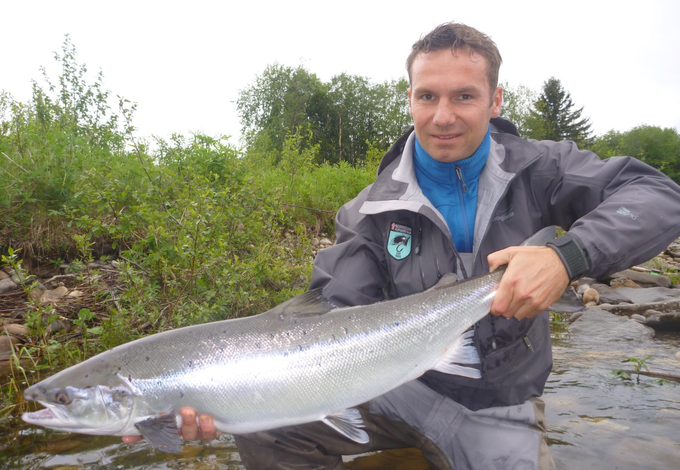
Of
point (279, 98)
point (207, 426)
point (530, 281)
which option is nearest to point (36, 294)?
point (207, 426)

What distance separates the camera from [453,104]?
3.27 meters

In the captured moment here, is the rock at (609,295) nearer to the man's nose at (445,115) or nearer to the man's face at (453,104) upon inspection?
the man's face at (453,104)

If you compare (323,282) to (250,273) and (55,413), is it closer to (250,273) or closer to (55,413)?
(55,413)

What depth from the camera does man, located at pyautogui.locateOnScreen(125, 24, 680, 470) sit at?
9.54 feet

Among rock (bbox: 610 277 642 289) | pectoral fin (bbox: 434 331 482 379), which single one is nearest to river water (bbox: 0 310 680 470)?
pectoral fin (bbox: 434 331 482 379)

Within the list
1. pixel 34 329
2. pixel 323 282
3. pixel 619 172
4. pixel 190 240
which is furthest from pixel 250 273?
pixel 619 172

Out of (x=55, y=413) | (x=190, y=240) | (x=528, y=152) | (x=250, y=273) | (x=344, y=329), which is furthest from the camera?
(x=250, y=273)

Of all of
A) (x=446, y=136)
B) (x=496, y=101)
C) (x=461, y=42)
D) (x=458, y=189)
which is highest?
(x=461, y=42)

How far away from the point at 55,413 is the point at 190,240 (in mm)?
2485

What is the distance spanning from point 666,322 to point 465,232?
17.5ft

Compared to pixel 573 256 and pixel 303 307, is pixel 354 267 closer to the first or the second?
pixel 303 307

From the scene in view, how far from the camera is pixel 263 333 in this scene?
2707 mm

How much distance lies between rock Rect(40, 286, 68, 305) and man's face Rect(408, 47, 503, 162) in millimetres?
4429

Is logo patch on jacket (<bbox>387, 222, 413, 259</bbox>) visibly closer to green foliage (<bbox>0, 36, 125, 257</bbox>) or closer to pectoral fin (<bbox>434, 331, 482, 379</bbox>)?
pectoral fin (<bbox>434, 331, 482, 379</bbox>)
